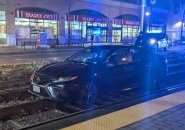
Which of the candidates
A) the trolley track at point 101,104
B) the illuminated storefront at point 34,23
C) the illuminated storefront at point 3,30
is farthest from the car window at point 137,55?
the illuminated storefront at point 34,23

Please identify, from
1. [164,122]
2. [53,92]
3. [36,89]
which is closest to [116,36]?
[36,89]

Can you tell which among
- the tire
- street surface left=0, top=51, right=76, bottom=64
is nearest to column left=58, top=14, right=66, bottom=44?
street surface left=0, top=51, right=76, bottom=64

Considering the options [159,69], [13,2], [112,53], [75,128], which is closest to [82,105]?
[112,53]

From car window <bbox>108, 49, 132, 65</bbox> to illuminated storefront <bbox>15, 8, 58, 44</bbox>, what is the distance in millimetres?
26098

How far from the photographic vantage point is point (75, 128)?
600 centimetres

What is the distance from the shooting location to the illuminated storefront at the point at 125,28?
47.6 m

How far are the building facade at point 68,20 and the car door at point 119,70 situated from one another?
25.6 meters

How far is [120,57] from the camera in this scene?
9.32m

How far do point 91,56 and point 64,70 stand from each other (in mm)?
1309

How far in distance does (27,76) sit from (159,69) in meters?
5.19

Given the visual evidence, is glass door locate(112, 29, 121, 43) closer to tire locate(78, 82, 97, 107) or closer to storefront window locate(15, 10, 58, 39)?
storefront window locate(15, 10, 58, 39)

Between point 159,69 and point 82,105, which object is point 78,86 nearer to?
point 82,105

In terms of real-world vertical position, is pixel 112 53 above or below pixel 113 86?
above

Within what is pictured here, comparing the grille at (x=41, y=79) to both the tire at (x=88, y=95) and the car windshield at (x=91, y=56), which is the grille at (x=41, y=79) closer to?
the tire at (x=88, y=95)
